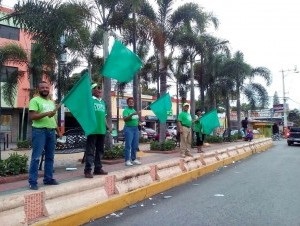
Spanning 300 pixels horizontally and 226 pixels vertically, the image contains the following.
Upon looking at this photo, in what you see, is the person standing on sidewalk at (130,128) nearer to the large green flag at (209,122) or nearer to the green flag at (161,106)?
the green flag at (161,106)

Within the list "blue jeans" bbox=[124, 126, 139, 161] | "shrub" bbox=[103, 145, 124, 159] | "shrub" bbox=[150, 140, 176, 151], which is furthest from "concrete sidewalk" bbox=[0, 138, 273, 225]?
"shrub" bbox=[150, 140, 176, 151]

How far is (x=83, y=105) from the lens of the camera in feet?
24.7

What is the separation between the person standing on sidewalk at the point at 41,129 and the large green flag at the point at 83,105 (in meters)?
0.64

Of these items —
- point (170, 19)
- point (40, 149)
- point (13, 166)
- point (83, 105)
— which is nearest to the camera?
point (40, 149)

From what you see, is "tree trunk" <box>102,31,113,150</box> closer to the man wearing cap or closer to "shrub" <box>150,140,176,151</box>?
the man wearing cap

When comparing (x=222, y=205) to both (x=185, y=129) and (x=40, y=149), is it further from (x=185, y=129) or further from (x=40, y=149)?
(x=185, y=129)

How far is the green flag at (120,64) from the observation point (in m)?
9.46

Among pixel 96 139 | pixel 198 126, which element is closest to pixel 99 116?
pixel 96 139

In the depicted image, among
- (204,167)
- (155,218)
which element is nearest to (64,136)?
(204,167)

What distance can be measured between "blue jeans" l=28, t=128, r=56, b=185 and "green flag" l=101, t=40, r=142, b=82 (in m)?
2.98

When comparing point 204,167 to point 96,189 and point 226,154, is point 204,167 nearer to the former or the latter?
point 226,154

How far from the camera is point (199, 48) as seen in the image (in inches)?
806

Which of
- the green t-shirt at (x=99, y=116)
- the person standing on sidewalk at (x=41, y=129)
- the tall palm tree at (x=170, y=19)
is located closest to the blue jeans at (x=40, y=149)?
the person standing on sidewalk at (x=41, y=129)

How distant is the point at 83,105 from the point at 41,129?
1.12 meters
